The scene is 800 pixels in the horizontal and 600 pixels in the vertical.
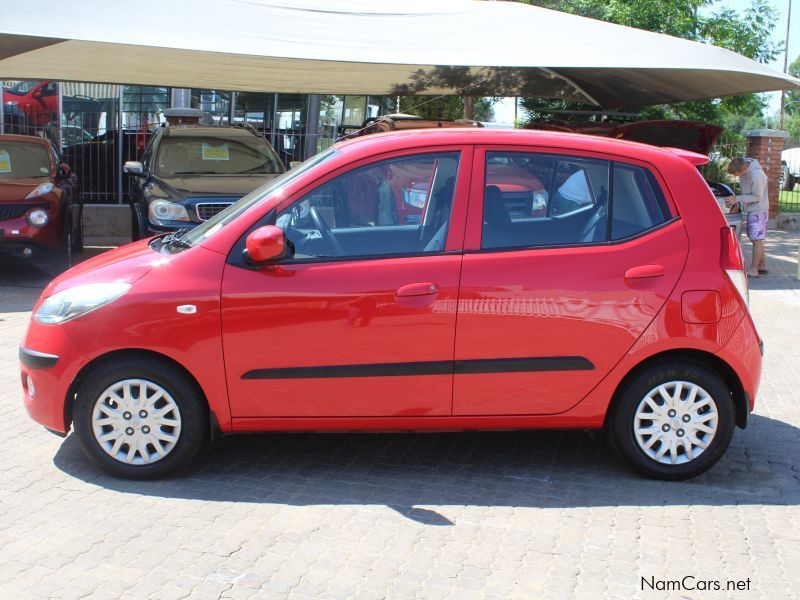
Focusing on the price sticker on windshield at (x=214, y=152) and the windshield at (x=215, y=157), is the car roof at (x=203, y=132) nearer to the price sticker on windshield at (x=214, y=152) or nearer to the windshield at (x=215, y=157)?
the windshield at (x=215, y=157)

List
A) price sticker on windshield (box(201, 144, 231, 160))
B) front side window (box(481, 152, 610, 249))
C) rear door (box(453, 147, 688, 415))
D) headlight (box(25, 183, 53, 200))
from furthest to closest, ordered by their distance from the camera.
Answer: price sticker on windshield (box(201, 144, 231, 160))
headlight (box(25, 183, 53, 200))
front side window (box(481, 152, 610, 249))
rear door (box(453, 147, 688, 415))

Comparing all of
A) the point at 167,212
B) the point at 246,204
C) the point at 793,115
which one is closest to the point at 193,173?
the point at 167,212

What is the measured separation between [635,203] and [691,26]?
1624 centimetres

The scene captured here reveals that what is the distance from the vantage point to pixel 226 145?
11.7 metres

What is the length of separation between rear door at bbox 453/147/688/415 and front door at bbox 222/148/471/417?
125 millimetres

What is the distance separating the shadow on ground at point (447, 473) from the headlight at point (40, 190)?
21.6ft

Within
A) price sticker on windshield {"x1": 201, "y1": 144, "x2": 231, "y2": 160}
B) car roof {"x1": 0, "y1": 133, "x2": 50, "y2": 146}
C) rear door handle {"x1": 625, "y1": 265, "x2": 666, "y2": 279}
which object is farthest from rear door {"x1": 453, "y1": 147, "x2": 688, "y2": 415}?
car roof {"x1": 0, "y1": 133, "x2": 50, "y2": 146}

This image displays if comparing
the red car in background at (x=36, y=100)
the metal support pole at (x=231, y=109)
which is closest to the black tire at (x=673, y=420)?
the red car in background at (x=36, y=100)

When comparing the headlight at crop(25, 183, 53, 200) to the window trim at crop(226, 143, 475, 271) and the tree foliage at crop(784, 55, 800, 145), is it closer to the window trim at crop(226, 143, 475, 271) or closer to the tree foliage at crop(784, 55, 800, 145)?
the window trim at crop(226, 143, 475, 271)

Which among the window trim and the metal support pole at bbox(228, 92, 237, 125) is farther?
the metal support pole at bbox(228, 92, 237, 125)

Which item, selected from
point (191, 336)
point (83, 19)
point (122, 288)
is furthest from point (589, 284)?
point (83, 19)

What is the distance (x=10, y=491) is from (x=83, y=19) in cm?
692

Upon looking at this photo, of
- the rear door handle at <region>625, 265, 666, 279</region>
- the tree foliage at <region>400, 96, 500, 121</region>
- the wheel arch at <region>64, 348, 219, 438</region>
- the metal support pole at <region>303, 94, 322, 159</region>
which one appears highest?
the tree foliage at <region>400, 96, 500, 121</region>

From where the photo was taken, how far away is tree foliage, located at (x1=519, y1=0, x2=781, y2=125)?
1884 cm
